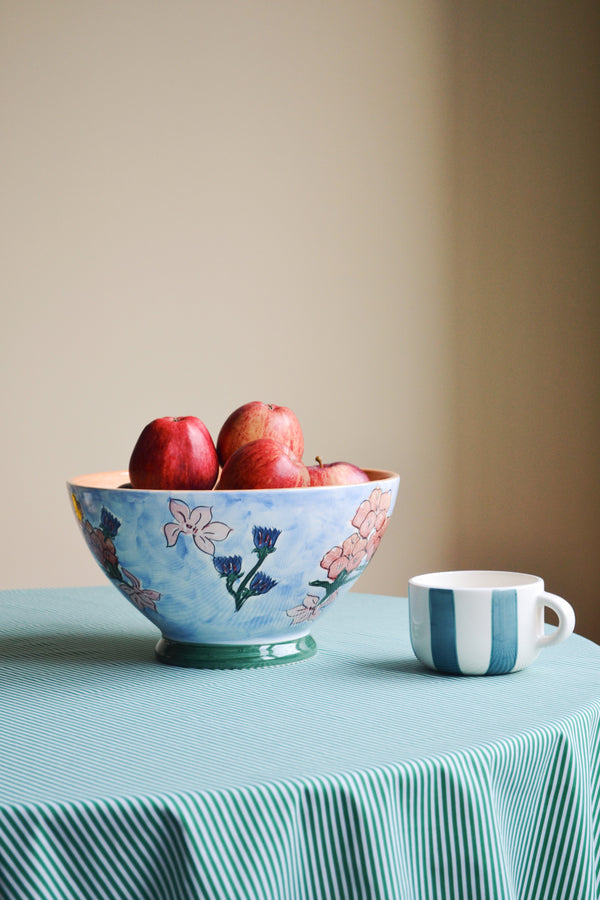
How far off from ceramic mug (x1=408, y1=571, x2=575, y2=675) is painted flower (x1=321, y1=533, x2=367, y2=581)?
0.06 metres

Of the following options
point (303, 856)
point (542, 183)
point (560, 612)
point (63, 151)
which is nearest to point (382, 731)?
point (303, 856)

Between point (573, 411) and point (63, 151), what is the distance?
1488 mm

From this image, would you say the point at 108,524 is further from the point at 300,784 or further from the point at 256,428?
the point at 300,784

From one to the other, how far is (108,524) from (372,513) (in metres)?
0.23

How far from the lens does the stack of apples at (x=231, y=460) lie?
31.2 inches

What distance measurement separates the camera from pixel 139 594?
0.80m

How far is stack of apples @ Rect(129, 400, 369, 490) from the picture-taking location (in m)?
0.79

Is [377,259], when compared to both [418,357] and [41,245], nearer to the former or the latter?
[418,357]

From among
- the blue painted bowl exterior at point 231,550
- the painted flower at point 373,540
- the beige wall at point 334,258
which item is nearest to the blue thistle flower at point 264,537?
the blue painted bowl exterior at point 231,550

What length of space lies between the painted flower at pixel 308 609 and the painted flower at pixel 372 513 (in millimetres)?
66

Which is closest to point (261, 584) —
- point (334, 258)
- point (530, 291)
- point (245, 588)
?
point (245, 588)

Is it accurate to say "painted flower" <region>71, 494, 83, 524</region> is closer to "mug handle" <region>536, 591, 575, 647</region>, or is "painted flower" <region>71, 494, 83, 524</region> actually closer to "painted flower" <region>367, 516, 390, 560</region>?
"painted flower" <region>367, 516, 390, 560</region>

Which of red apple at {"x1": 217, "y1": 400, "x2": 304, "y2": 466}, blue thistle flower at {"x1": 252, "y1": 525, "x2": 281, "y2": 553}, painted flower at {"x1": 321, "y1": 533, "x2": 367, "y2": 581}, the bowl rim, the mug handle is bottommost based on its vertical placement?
the mug handle

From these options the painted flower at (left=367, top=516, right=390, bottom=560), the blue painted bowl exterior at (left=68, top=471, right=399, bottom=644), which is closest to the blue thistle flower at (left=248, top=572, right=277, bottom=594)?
the blue painted bowl exterior at (left=68, top=471, right=399, bottom=644)
